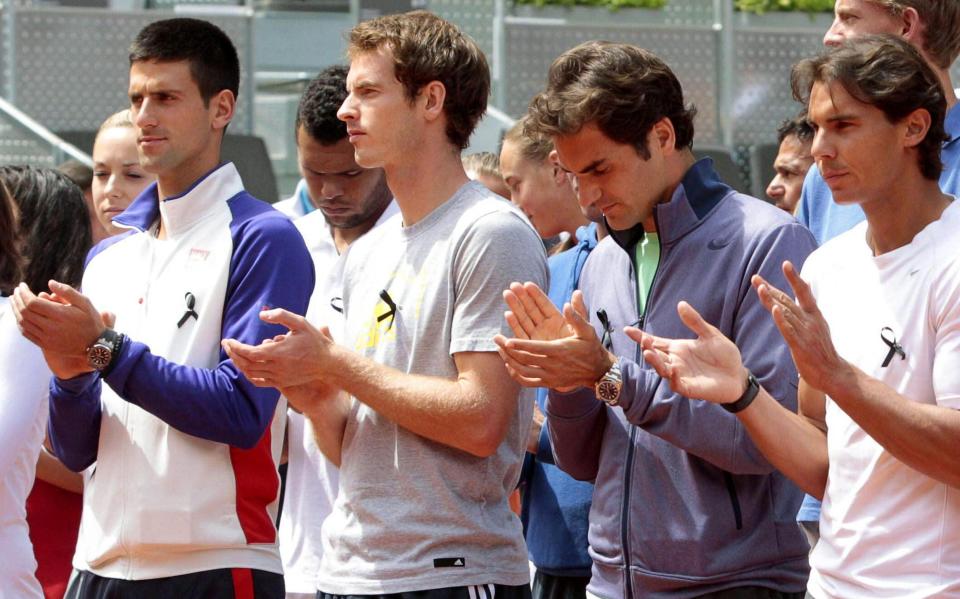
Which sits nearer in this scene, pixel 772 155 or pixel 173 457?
pixel 173 457

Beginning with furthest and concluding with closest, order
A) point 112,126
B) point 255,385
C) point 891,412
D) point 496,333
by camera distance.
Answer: point 112,126 → point 255,385 → point 496,333 → point 891,412

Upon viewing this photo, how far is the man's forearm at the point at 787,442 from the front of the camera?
2447 mm

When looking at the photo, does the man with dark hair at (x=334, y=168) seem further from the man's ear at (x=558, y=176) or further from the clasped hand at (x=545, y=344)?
the clasped hand at (x=545, y=344)

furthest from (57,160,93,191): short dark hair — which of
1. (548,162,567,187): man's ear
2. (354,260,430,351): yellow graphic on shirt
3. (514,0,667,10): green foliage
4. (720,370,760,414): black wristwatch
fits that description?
(514,0,667,10): green foliage

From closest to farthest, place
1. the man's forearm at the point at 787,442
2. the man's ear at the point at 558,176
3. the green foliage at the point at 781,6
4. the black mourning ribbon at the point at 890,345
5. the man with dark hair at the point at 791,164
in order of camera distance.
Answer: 1. the black mourning ribbon at the point at 890,345
2. the man's forearm at the point at 787,442
3. the man's ear at the point at 558,176
4. the man with dark hair at the point at 791,164
5. the green foliage at the point at 781,6

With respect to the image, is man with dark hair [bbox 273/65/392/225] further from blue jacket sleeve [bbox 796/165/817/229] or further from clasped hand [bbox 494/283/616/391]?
clasped hand [bbox 494/283/616/391]

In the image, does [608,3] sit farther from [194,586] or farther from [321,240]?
[194,586]

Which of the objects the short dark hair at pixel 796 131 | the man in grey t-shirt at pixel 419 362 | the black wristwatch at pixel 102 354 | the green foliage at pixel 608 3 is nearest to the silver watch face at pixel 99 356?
the black wristwatch at pixel 102 354

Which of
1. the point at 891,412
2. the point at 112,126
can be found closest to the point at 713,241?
the point at 891,412

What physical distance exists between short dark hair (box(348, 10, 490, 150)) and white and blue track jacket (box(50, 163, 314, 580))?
1.38ft

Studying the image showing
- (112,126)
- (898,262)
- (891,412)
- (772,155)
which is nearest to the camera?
(891,412)

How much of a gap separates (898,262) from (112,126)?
108 inches

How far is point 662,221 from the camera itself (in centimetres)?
278

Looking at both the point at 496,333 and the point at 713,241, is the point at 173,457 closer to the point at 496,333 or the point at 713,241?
the point at 496,333
